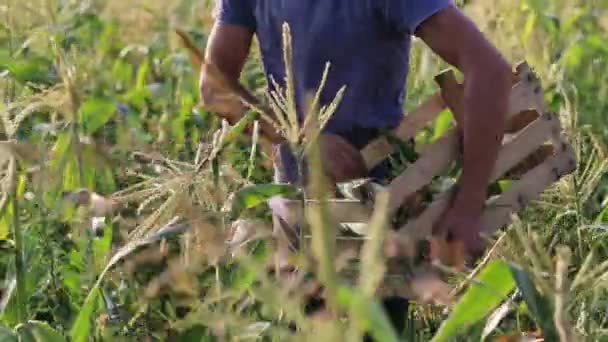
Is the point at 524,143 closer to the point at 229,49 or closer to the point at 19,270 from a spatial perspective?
the point at 229,49

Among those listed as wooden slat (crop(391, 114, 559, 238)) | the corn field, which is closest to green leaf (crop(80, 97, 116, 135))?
the corn field

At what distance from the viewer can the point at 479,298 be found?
1265mm

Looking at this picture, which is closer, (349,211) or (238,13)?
(349,211)

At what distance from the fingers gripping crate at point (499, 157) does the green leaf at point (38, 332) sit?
558mm

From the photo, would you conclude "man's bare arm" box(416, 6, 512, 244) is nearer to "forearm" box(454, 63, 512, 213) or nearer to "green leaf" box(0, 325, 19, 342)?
"forearm" box(454, 63, 512, 213)

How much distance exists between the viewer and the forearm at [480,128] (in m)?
1.88

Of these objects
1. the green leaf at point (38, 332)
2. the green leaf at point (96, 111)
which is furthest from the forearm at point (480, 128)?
the green leaf at point (96, 111)

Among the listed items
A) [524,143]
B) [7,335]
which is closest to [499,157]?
[524,143]

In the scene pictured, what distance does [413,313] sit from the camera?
83.9 inches

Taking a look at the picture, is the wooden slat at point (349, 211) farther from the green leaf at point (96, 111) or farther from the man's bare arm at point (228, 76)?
the green leaf at point (96, 111)

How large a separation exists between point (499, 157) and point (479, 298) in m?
0.78

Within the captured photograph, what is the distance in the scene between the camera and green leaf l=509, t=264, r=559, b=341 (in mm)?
1274

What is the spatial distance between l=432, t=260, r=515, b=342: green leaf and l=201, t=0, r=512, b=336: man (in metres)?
0.44

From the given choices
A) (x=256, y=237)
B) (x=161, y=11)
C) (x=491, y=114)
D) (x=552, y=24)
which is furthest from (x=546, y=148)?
(x=161, y=11)
